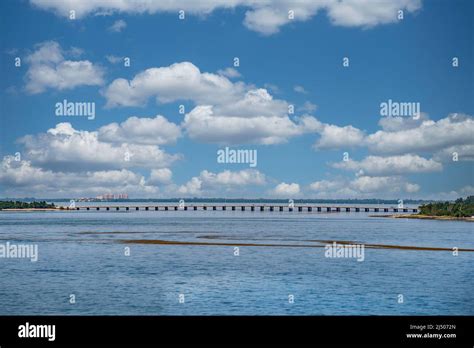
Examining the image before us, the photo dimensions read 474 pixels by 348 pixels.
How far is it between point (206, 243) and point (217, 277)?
1535 inches

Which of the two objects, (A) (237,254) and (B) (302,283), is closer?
(B) (302,283)

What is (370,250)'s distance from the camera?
8638cm

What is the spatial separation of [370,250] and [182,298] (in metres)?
46.2

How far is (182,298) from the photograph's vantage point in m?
47.6
